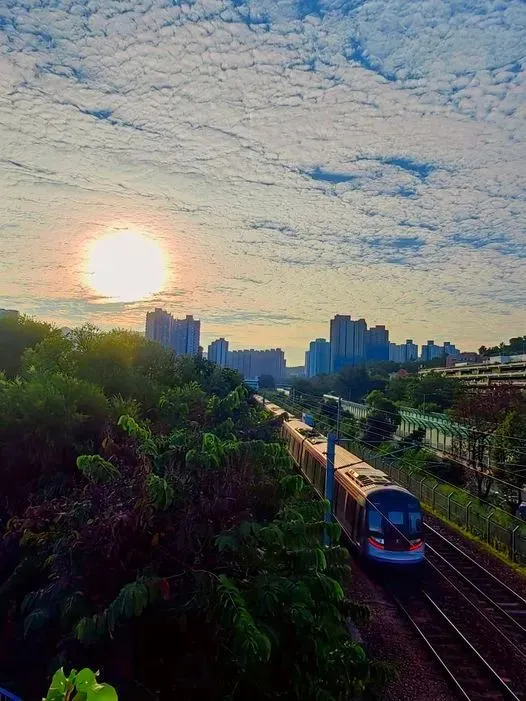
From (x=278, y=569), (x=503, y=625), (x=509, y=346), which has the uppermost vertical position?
(x=509, y=346)

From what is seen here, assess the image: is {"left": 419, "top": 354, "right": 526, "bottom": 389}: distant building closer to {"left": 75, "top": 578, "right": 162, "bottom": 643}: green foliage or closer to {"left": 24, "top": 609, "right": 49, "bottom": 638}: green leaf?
{"left": 75, "top": 578, "right": 162, "bottom": 643}: green foliage

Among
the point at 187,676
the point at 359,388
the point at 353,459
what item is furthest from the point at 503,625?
the point at 359,388

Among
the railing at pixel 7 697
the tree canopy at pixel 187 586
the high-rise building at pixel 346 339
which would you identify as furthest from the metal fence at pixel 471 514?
the high-rise building at pixel 346 339

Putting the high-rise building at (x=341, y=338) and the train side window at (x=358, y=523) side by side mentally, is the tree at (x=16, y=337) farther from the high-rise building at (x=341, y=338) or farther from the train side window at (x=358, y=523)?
the high-rise building at (x=341, y=338)

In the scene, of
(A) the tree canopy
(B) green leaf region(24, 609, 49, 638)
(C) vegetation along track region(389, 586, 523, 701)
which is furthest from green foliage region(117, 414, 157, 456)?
(C) vegetation along track region(389, 586, 523, 701)

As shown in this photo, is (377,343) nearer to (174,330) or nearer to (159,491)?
(174,330)

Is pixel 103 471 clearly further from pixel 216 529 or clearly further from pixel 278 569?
pixel 278 569
